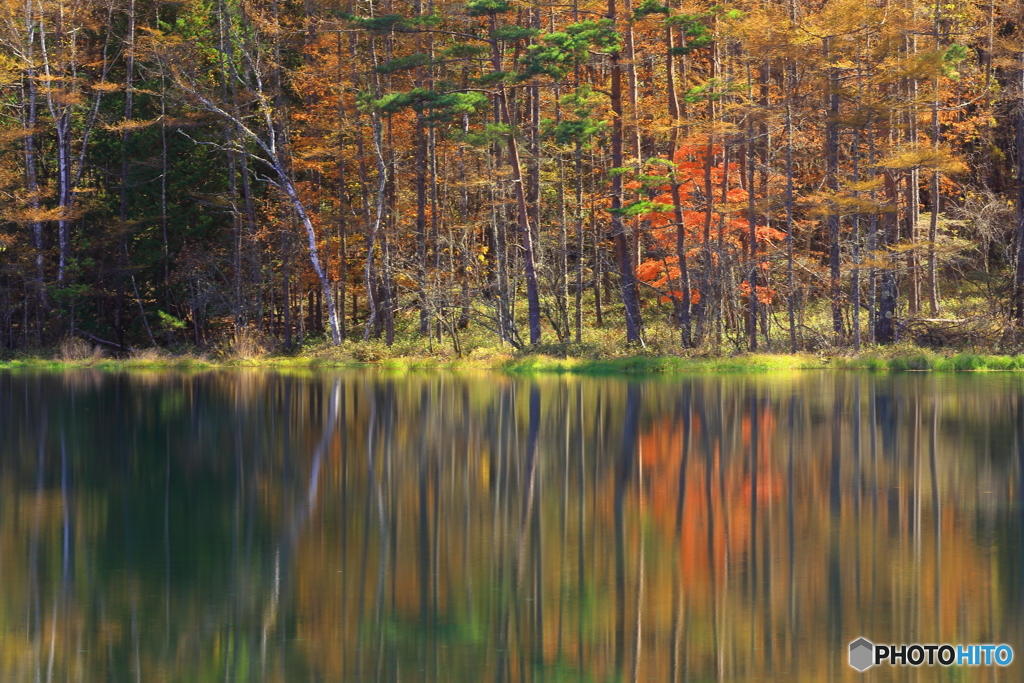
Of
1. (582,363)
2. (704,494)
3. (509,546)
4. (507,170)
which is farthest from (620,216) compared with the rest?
(509,546)

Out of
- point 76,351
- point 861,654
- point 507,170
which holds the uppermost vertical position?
point 507,170

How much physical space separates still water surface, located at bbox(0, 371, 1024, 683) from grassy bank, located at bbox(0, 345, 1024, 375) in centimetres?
1194

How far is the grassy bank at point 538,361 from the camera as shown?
107 feet

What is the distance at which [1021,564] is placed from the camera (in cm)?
953

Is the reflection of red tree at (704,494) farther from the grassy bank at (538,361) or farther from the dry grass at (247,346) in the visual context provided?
the dry grass at (247,346)

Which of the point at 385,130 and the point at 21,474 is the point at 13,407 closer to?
the point at 21,474

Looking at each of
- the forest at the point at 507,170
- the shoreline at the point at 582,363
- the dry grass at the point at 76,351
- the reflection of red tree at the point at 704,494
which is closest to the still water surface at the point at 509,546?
the reflection of red tree at the point at 704,494

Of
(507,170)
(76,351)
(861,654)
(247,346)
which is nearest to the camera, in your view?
(861,654)

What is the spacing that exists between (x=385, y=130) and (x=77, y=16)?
1212 cm

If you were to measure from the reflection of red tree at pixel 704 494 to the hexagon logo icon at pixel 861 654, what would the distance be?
5.45 feet

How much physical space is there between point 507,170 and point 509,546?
3051cm

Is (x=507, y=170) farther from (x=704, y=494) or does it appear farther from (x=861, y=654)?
(x=861, y=654)

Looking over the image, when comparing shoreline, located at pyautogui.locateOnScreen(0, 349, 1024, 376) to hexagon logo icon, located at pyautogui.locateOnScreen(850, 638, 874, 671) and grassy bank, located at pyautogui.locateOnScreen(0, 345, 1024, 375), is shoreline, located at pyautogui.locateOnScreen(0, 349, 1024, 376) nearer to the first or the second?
grassy bank, located at pyautogui.locateOnScreen(0, 345, 1024, 375)

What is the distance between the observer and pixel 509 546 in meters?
10.5
